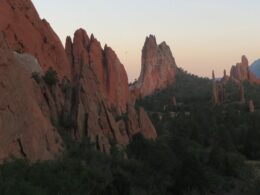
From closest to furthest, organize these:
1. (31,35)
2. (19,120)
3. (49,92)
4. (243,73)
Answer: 1. (19,120)
2. (49,92)
3. (31,35)
4. (243,73)

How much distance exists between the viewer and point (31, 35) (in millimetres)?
50438

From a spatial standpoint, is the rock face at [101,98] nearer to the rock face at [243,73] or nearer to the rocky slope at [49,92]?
the rocky slope at [49,92]

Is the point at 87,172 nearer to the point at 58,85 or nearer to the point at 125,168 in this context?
the point at 125,168

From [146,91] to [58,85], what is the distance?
91547 mm

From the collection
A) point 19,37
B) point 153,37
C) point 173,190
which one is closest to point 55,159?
point 173,190

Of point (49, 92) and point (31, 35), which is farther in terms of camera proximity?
point (31, 35)

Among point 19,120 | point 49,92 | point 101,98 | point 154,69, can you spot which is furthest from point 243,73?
point 19,120

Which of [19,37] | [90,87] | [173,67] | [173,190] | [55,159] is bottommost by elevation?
[173,190]

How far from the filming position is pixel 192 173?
32.9m

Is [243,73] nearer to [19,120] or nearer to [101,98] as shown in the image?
[101,98]

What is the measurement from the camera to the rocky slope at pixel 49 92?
28844 millimetres

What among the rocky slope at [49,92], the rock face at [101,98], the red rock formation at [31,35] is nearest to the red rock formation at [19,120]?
the rocky slope at [49,92]

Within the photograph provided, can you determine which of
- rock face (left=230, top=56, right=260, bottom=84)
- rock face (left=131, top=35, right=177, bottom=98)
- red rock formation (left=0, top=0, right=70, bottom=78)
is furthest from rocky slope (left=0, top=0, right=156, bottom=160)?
rock face (left=230, top=56, right=260, bottom=84)

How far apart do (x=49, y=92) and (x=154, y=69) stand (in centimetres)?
9877
